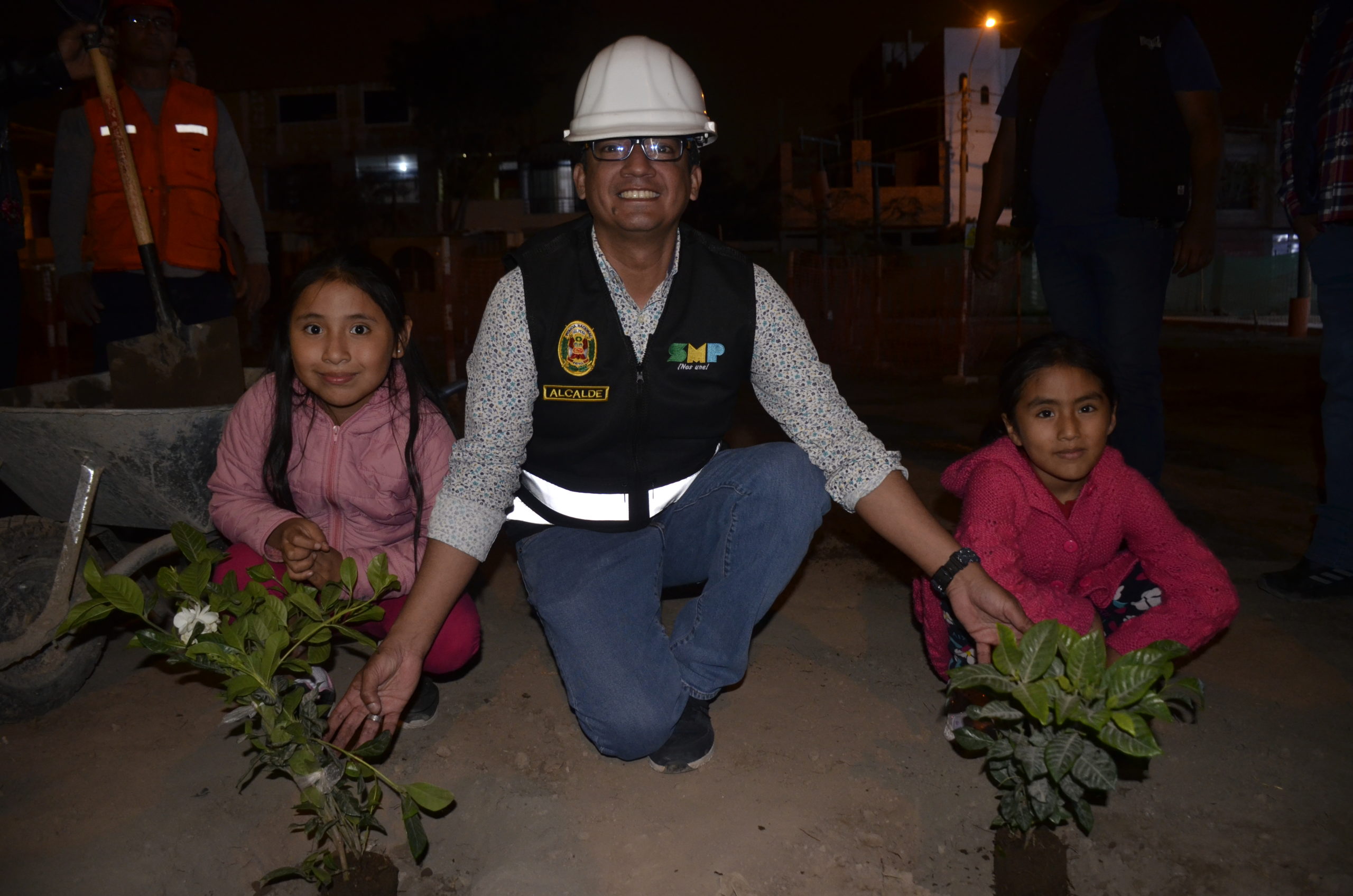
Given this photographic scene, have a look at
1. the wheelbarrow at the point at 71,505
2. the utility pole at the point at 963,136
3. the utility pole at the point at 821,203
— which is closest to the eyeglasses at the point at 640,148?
the wheelbarrow at the point at 71,505

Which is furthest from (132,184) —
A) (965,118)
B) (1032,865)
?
(965,118)

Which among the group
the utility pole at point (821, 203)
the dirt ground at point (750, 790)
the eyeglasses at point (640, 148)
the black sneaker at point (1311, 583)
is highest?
the utility pole at point (821, 203)

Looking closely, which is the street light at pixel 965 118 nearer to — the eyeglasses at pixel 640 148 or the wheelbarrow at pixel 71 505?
the eyeglasses at pixel 640 148

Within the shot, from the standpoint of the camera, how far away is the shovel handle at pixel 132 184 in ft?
9.32

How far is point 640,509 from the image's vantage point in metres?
2.46

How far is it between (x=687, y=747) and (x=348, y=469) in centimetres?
113

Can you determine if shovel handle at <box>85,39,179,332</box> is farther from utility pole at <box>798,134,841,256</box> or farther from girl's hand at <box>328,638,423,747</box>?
utility pole at <box>798,134,841,256</box>

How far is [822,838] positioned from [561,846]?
0.56 m

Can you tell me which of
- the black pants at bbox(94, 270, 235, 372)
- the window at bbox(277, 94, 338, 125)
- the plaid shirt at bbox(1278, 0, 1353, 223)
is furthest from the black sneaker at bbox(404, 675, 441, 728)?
the window at bbox(277, 94, 338, 125)

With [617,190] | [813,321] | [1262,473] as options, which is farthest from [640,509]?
[813,321]

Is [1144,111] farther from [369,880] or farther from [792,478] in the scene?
[369,880]

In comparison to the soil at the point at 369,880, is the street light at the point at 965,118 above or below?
above

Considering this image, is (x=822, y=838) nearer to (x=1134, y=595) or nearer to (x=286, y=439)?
(x=1134, y=595)

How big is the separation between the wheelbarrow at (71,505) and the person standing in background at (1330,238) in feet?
11.5
